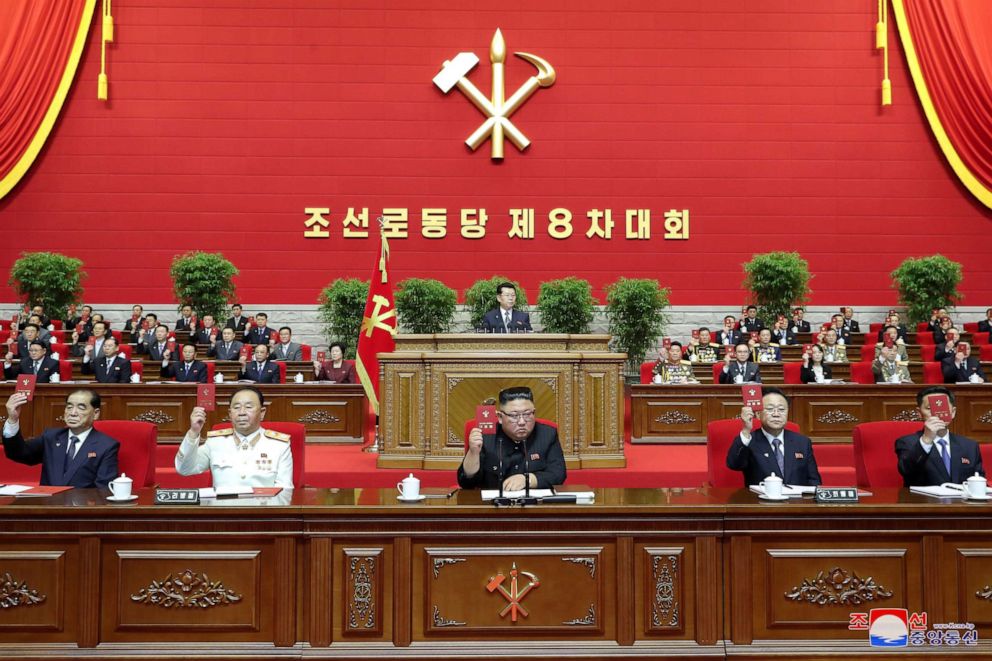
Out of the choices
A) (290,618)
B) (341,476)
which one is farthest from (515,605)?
(341,476)

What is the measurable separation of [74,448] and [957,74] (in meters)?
11.1

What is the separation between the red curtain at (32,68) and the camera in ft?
35.2

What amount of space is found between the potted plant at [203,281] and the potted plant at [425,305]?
217 centimetres

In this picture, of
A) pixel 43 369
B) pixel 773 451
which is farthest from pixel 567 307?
pixel 773 451

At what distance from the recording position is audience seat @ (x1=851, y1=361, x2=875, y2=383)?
7.63m

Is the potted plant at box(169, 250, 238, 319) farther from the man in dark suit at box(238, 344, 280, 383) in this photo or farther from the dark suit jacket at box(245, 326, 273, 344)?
the man in dark suit at box(238, 344, 280, 383)

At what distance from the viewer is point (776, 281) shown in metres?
10.1

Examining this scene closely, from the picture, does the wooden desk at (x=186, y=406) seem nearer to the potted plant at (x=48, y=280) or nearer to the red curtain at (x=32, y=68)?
the potted plant at (x=48, y=280)

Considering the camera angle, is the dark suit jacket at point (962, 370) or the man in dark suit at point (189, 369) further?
the dark suit jacket at point (962, 370)

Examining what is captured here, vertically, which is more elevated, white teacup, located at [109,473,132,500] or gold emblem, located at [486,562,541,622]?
white teacup, located at [109,473,132,500]

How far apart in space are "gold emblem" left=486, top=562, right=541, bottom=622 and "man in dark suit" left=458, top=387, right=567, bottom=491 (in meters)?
A: 0.49

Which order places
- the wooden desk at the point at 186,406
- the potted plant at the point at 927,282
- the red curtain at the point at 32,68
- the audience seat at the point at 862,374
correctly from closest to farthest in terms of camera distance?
the wooden desk at the point at 186,406
the audience seat at the point at 862,374
the potted plant at the point at 927,282
the red curtain at the point at 32,68

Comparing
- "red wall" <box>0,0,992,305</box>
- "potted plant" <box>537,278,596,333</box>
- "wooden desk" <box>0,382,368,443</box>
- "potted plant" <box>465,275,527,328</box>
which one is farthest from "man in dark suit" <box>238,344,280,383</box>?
"red wall" <box>0,0,992,305</box>

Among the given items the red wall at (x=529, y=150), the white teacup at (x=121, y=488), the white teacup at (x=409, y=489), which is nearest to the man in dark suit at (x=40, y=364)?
the red wall at (x=529, y=150)
